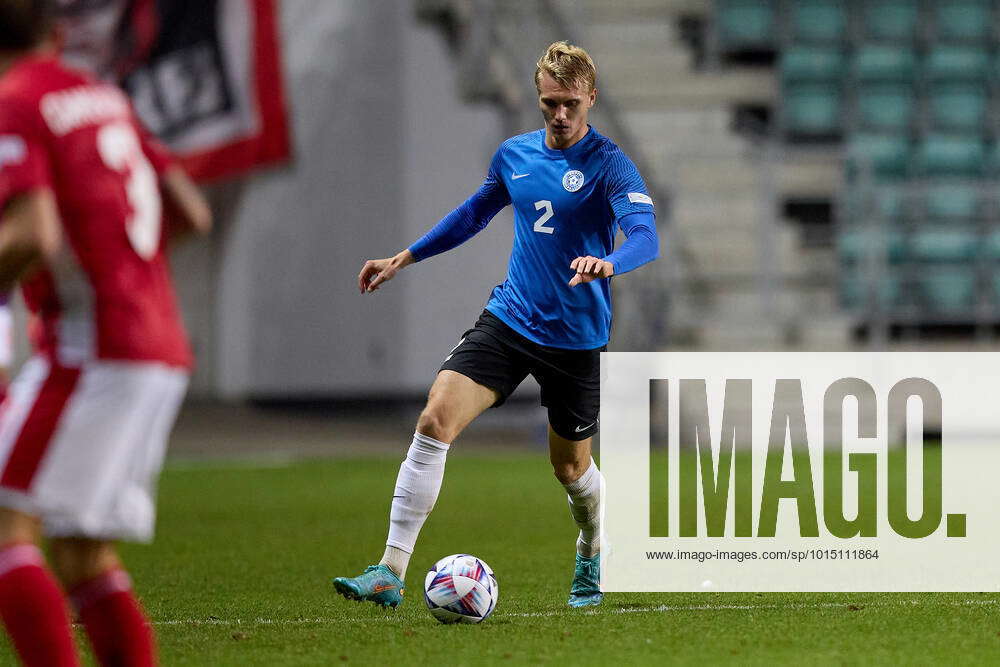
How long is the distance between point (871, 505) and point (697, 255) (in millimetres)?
7487

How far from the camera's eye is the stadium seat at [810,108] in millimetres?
16859

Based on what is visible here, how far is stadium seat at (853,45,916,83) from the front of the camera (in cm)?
1697

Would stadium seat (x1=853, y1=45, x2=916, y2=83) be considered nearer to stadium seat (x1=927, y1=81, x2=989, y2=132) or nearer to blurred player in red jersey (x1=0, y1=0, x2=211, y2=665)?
stadium seat (x1=927, y1=81, x2=989, y2=132)

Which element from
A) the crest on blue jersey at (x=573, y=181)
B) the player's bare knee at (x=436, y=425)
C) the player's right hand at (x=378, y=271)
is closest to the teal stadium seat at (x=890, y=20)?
the crest on blue jersey at (x=573, y=181)

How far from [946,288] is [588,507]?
35.3 feet

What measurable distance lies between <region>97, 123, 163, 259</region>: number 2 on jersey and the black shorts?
2.17 metres

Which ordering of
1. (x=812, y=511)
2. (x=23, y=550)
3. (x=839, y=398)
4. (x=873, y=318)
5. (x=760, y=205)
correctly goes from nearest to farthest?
1. (x=23, y=550)
2. (x=812, y=511)
3. (x=839, y=398)
4. (x=873, y=318)
5. (x=760, y=205)

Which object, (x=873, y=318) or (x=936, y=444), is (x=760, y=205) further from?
(x=936, y=444)

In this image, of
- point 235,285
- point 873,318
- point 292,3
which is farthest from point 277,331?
point 873,318

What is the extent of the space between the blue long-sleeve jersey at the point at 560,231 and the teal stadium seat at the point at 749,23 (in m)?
12.2

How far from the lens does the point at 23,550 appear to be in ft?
10.7

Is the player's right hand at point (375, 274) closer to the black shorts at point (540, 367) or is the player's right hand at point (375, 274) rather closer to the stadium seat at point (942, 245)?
the black shorts at point (540, 367)

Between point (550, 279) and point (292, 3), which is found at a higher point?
point (292, 3)

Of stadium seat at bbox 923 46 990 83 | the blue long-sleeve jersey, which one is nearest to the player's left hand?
the blue long-sleeve jersey
